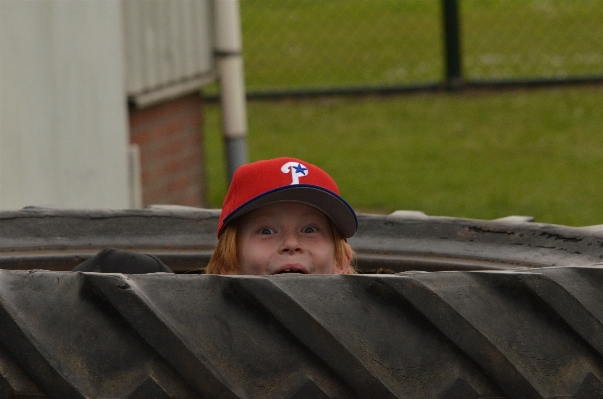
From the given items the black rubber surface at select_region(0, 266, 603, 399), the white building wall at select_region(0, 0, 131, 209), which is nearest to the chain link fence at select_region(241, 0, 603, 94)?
the white building wall at select_region(0, 0, 131, 209)

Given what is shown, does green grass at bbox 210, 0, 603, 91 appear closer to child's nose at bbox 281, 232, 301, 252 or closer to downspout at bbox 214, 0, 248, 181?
downspout at bbox 214, 0, 248, 181

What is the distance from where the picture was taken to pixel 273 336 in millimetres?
1529

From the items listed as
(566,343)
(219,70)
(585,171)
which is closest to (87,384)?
(566,343)

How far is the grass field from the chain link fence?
0.03m

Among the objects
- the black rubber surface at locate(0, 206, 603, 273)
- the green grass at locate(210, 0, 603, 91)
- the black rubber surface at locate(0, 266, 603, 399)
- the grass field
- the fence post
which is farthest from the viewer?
the green grass at locate(210, 0, 603, 91)

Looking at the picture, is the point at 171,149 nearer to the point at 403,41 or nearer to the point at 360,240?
the point at 360,240

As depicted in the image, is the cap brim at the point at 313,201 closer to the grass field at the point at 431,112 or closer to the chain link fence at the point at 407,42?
the grass field at the point at 431,112

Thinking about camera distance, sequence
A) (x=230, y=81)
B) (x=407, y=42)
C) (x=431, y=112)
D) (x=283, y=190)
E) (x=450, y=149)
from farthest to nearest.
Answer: (x=407, y=42) < (x=431, y=112) < (x=450, y=149) < (x=230, y=81) < (x=283, y=190)

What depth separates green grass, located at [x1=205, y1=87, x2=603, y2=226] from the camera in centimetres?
730

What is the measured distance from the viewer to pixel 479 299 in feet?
5.18

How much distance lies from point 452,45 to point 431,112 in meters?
0.83

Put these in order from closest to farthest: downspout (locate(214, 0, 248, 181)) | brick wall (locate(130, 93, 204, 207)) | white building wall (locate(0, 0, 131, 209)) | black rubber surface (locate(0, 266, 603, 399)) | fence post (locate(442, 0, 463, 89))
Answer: black rubber surface (locate(0, 266, 603, 399))
white building wall (locate(0, 0, 131, 209))
brick wall (locate(130, 93, 204, 207))
downspout (locate(214, 0, 248, 181))
fence post (locate(442, 0, 463, 89))

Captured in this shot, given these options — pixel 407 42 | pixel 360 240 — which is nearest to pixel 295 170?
pixel 360 240

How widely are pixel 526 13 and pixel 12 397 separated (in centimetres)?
1432
